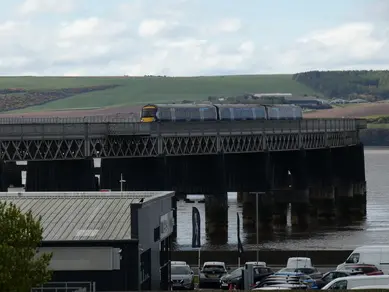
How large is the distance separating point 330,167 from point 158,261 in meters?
87.8

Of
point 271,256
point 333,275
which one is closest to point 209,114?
point 271,256

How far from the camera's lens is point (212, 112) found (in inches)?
5094

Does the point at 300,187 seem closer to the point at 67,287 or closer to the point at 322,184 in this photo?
the point at 322,184

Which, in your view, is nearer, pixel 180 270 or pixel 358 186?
pixel 180 270

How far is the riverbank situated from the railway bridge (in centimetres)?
1166

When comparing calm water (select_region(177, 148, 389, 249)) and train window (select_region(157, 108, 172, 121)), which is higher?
train window (select_region(157, 108, 172, 121))

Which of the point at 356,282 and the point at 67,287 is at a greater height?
the point at 67,287

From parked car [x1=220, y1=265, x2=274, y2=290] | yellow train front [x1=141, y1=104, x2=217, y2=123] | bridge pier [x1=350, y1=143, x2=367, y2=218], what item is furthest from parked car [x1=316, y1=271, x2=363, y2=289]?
Result: bridge pier [x1=350, y1=143, x2=367, y2=218]

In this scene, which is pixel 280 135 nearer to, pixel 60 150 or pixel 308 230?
pixel 308 230

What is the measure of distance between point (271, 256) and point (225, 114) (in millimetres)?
49524

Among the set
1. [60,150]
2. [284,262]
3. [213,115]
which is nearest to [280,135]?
[213,115]

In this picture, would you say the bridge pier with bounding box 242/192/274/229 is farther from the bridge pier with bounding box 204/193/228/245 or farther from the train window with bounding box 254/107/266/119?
the train window with bounding box 254/107/266/119

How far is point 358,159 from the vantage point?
6216 inches

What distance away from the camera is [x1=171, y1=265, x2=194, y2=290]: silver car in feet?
216
